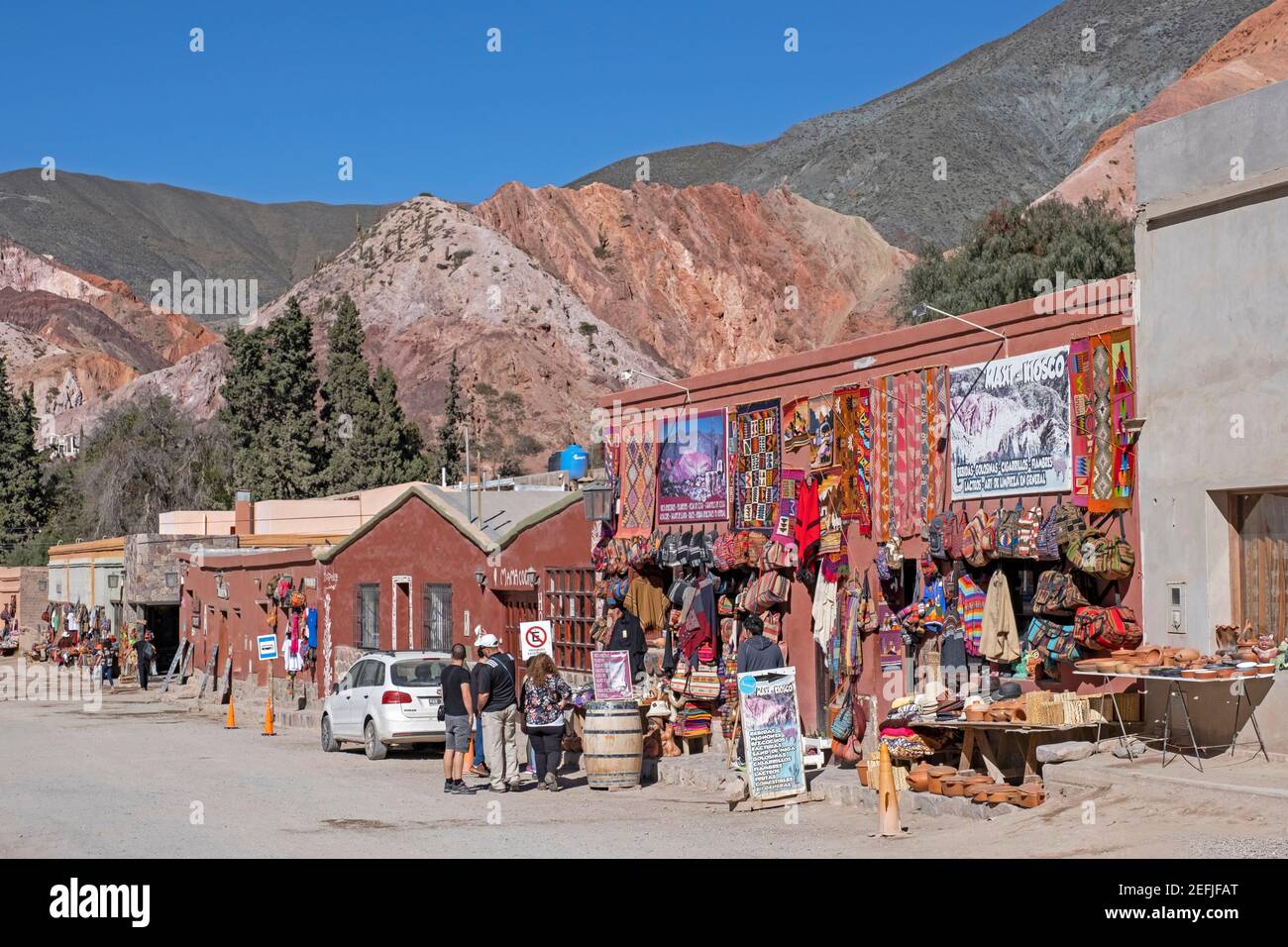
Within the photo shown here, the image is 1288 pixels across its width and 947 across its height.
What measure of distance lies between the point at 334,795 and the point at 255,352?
54.6 metres

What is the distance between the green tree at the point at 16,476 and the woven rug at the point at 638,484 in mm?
57750

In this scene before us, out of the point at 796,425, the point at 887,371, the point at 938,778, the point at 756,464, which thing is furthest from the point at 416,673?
the point at 938,778

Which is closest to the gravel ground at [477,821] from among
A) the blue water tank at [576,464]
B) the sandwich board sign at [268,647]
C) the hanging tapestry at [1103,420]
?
the hanging tapestry at [1103,420]

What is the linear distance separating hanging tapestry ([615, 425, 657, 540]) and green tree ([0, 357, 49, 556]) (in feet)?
189

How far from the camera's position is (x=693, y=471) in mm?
20312

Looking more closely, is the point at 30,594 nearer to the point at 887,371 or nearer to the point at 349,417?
the point at 349,417

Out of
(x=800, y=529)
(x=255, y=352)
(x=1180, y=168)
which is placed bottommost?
(x=800, y=529)

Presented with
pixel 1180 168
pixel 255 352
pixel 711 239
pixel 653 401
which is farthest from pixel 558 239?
pixel 1180 168

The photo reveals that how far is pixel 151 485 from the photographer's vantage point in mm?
67938

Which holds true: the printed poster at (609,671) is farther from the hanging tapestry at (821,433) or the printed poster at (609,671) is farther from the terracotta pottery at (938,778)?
the terracotta pottery at (938,778)

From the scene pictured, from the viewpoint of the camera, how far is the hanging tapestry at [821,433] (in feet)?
57.8

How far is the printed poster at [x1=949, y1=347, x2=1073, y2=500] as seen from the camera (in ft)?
47.3
